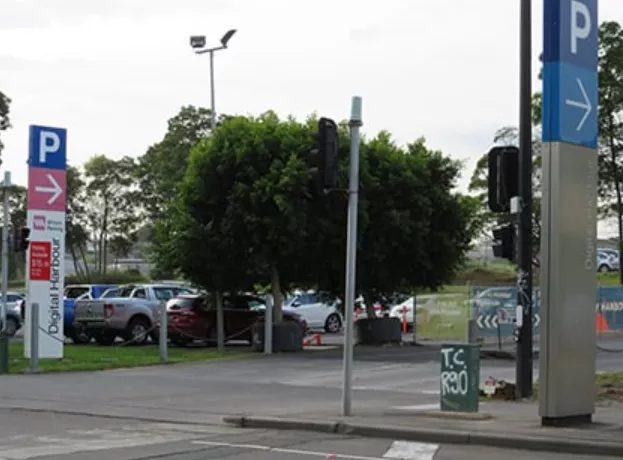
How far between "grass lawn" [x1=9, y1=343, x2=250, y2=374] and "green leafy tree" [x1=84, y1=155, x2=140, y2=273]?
4492 cm

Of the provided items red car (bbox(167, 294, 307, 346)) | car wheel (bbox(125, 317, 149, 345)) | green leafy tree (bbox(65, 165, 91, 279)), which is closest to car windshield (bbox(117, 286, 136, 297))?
car wheel (bbox(125, 317, 149, 345))

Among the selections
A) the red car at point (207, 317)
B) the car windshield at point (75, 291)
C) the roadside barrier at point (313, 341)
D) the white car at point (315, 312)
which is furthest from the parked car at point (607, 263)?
the red car at point (207, 317)

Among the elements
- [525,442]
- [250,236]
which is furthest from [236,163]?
[525,442]

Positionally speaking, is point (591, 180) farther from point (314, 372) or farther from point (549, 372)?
point (314, 372)

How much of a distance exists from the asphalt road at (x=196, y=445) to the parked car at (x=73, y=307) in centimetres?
1761

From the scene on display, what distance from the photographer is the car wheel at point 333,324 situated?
42000 mm

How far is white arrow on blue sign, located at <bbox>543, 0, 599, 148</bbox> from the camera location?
513 inches

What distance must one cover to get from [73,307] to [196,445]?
810 inches

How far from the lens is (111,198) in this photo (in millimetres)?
76000

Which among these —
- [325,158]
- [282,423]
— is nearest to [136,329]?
[282,423]

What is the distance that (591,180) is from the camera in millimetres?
13375

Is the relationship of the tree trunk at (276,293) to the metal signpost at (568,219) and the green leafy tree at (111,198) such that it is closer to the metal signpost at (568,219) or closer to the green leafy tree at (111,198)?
the metal signpost at (568,219)

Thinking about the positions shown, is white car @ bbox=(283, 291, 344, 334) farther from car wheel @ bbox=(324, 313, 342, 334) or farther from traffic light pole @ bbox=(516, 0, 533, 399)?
traffic light pole @ bbox=(516, 0, 533, 399)

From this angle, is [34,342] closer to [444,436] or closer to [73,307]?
[73,307]
